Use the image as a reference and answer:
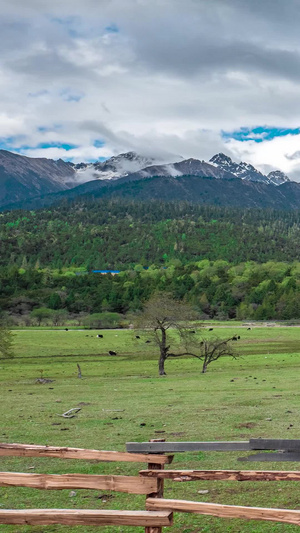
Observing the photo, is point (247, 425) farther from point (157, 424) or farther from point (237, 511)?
point (237, 511)

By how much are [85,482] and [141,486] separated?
3.46 feet

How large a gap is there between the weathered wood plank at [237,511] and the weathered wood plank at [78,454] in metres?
0.86

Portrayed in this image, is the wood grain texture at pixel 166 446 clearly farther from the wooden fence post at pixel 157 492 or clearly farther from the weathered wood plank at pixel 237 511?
the weathered wood plank at pixel 237 511

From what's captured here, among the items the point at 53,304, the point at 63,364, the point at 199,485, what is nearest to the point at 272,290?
the point at 53,304

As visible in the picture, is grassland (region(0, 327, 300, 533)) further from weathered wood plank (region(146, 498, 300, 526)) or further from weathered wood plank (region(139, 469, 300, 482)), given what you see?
weathered wood plank (region(146, 498, 300, 526))

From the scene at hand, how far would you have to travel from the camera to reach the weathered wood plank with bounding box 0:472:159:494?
928 centimetres

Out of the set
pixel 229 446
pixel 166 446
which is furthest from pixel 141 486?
pixel 229 446

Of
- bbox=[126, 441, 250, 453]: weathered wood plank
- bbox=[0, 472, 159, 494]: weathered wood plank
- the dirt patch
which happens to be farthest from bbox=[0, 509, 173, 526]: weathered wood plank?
the dirt patch

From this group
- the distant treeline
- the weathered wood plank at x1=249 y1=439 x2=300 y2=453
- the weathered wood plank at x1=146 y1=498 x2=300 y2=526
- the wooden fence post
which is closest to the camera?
the weathered wood plank at x1=146 y1=498 x2=300 y2=526

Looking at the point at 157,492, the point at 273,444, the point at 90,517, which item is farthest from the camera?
the point at 273,444

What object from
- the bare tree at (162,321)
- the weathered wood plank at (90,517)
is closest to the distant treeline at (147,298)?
the bare tree at (162,321)

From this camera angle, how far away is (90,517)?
8.70 meters

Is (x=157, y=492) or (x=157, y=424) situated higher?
(x=157, y=492)

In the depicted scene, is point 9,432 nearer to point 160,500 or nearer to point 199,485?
point 199,485
